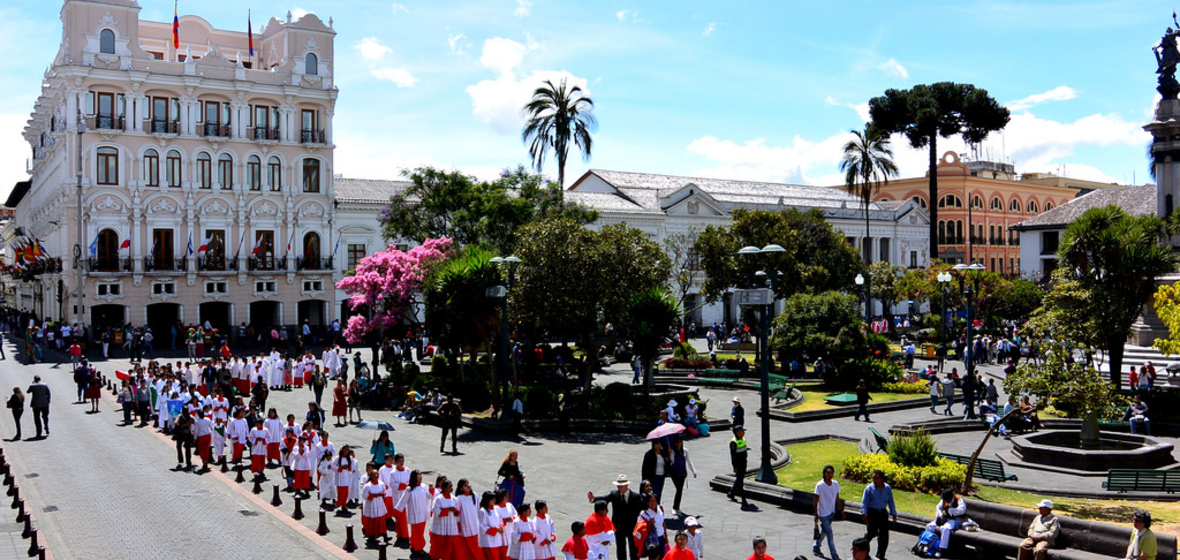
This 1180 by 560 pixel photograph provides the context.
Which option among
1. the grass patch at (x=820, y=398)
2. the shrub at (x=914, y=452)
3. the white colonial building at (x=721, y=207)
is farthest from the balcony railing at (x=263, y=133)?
the shrub at (x=914, y=452)

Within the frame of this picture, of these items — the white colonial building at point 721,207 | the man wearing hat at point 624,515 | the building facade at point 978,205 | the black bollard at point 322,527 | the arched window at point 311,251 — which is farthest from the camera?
the building facade at point 978,205

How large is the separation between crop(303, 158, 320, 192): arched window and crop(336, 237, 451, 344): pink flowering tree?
58.0ft

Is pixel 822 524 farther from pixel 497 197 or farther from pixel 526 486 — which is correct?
pixel 497 197

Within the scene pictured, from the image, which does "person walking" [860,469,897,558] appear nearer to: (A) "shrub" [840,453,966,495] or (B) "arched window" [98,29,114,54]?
(A) "shrub" [840,453,966,495]

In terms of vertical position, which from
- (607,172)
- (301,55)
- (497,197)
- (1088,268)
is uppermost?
(301,55)

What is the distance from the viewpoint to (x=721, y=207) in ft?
217

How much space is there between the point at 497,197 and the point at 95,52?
21.1 metres

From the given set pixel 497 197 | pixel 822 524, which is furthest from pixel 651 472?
pixel 497 197

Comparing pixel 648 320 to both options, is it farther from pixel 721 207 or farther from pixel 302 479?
pixel 721 207

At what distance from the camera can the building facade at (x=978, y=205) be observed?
272 ft

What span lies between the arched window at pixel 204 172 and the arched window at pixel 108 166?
3.68 metres

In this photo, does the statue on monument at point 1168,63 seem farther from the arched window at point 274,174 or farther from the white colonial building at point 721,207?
the arched window at point 274,174

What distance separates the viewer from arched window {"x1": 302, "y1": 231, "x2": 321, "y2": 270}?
52434 mm

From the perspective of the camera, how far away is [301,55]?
5250 cm
